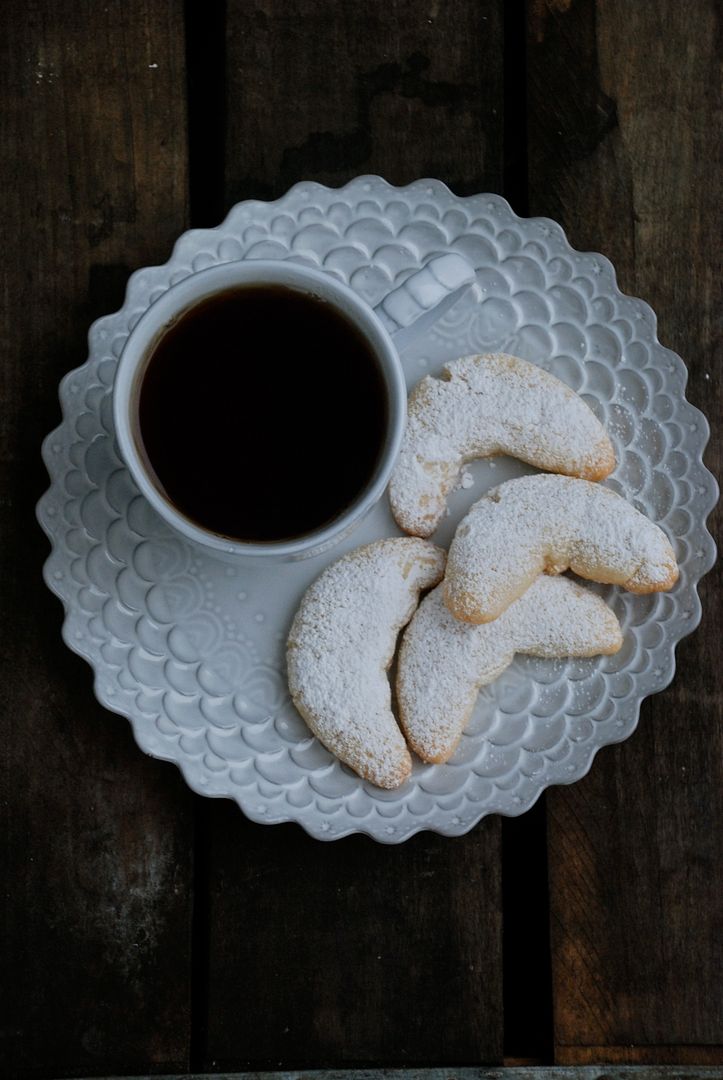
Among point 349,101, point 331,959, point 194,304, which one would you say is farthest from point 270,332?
point 331,959

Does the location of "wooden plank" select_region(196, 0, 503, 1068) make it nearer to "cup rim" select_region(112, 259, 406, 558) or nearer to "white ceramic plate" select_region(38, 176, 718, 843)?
"white ceramic plate" select_region(38, 176, 718, 843)

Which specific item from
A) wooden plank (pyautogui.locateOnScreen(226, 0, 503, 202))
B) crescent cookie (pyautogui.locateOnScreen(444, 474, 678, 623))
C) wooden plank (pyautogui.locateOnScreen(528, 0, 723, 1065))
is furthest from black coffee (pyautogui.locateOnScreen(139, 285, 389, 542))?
wooden plank (pyautogui.locateOnScreen(528, 0, 723, 1065))

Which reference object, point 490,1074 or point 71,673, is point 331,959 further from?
point 71,673

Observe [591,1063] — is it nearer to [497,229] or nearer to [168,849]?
[168,849]

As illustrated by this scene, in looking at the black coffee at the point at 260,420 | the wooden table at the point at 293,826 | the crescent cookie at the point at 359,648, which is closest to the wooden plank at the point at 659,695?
the wooden table at the point at 293,826

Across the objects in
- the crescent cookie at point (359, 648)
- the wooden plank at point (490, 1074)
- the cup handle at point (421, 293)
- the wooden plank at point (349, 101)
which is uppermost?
the wooden plank at point (349, 101)

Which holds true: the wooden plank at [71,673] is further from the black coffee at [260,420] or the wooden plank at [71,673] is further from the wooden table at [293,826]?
the black coffee at [260,420]
